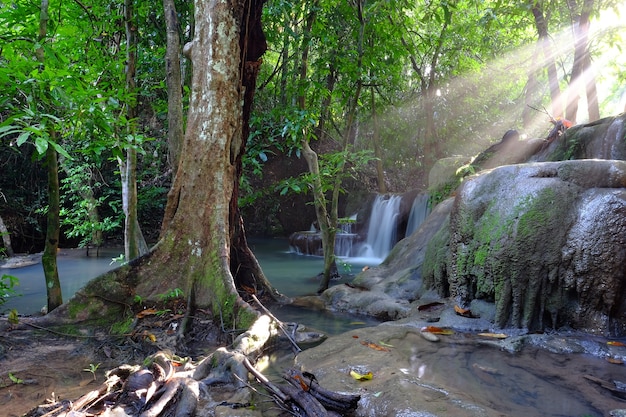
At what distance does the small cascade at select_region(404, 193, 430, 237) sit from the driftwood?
33.4ft

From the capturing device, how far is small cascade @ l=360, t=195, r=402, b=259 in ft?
45.8

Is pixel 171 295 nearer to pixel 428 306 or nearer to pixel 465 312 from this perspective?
pixel 428 306

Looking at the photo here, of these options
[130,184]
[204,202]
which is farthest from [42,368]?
[130,184]

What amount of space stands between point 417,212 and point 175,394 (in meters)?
11.2

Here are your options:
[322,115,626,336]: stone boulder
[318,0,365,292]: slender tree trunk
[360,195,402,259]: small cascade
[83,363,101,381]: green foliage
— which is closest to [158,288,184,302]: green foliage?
[83,363,101,381]: green foliage

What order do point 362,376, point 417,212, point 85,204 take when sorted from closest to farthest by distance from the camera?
point 362,376
point 85,204
point 417,212

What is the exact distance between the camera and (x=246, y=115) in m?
6.40

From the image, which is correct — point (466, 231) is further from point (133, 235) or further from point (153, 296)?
point (133, 235)

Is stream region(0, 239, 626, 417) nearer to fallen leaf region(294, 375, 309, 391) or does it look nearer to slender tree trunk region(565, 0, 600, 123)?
fallen leaf region(294, 375, 309, 391)

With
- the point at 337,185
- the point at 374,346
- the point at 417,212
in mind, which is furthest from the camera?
the point at 417,212

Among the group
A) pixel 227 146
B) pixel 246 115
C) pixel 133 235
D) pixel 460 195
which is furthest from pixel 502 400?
pixel 133 235

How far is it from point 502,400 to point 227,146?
13.3ft

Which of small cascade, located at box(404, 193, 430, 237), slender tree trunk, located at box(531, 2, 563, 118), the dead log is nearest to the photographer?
the dead log

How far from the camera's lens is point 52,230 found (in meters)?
5.17
